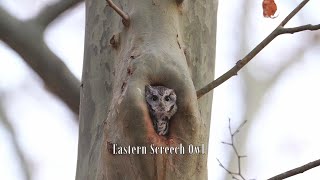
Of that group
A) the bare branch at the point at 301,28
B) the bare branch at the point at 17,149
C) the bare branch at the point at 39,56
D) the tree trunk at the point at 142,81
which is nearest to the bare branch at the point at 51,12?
the bare branch at the point at 39,56

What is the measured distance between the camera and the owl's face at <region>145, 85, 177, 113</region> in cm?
83

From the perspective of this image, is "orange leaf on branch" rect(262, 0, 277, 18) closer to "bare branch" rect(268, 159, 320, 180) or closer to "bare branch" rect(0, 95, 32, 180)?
"bare branch" rect(268, 159, 320, 180)

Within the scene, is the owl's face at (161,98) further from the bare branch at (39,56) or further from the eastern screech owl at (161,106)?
the bare branch at (39,56)

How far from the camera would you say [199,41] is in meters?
1.09

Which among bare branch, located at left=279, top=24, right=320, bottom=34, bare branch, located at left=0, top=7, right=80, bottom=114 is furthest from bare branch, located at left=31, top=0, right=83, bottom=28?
bare branch, located at left=279, top=24, right=320, bottom=34

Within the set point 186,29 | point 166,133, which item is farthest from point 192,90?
point 186,29

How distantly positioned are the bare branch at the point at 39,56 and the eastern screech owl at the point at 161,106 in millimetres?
820

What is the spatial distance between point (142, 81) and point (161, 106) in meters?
0.05

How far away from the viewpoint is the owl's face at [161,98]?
827 millimetres

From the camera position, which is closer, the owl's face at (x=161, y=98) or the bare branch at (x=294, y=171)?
the owl's face at (x=161, y=98)

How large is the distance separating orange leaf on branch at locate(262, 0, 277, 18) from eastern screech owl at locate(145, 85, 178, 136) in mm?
504

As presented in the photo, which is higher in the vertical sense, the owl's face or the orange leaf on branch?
the orange leaf on branch

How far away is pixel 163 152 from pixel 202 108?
0.96 feet

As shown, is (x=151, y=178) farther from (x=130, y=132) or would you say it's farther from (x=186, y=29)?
(x=186, y=29)
